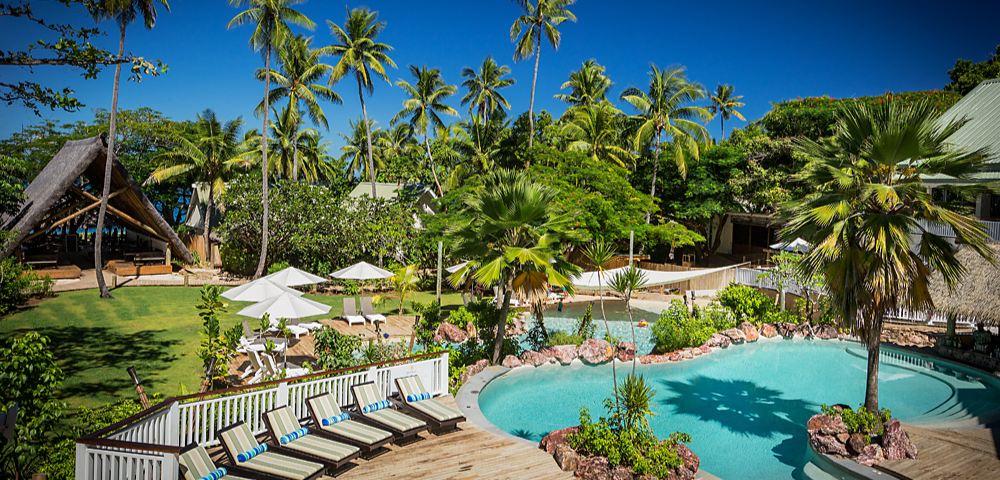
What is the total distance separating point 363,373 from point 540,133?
2737 cm

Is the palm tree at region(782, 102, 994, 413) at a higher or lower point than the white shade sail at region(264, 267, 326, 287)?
higher

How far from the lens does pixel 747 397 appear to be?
40.2 feet

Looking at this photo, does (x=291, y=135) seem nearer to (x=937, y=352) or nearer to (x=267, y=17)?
(x=267, y=17)

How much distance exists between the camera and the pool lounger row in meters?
6.22

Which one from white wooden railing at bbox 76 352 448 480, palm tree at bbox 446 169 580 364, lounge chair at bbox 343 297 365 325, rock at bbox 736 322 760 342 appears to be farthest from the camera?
lounge chair at bbox 343 297 365 325

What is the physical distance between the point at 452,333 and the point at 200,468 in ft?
29.7

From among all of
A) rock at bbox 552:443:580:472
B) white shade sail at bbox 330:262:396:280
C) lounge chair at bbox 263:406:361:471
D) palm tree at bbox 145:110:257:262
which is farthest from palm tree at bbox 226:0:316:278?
rock at bbox 552:443:580:472

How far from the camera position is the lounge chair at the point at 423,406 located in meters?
8.41

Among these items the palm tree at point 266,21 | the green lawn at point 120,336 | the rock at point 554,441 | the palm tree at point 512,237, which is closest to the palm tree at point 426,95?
the palm tree at point 266,21

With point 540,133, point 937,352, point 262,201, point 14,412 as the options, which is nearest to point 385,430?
point 14,412

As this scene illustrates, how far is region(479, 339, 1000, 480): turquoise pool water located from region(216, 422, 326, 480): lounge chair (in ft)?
15.0

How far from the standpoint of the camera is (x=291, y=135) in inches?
1389

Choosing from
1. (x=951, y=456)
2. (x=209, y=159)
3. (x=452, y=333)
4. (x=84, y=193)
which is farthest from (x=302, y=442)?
(x=209, y=159)

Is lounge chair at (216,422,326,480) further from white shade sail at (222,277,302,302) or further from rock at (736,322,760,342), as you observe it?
rock at (736,322,760,342)
